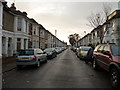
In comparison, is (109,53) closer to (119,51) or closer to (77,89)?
(119,51)

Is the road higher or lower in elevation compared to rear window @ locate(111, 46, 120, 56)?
lower

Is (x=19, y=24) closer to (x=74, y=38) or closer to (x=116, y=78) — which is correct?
(x=116, y=78)

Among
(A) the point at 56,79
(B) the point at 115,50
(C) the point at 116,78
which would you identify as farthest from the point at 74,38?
(C) the point at 116,78

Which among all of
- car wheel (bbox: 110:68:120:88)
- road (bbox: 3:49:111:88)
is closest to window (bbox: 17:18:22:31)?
road (bbox: 3:49:111:88)

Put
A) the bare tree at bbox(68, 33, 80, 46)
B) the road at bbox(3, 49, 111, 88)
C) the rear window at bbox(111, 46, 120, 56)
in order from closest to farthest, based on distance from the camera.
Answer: the road at bbox(3, 49, 111, 88)
the rear window at bbox(111, 46, 120, 56)
the bare tree at bbox(68, 33, 80, 46)

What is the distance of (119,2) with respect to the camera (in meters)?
18.8

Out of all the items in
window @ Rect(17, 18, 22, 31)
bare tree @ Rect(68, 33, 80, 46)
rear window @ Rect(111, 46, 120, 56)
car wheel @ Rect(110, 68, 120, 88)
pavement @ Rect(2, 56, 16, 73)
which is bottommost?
pavement @ Rect(2, 56, 16, 73)

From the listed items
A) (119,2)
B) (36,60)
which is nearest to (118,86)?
(36,60)

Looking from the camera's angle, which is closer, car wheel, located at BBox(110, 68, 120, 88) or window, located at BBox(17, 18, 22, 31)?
car wheel, located at BBox(110, 68, 120, 88)

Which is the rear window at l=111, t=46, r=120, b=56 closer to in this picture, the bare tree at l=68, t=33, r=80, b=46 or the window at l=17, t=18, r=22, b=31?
the window at l=17, t=18, r=22, b=31

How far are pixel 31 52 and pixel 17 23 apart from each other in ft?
37.8

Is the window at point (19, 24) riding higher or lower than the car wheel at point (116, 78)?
higher

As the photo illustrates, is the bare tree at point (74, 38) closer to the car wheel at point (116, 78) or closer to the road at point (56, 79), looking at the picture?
the road at point (56, 79)

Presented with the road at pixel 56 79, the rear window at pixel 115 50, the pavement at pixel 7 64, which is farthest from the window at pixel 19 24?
the rear window at pixel 115 50
